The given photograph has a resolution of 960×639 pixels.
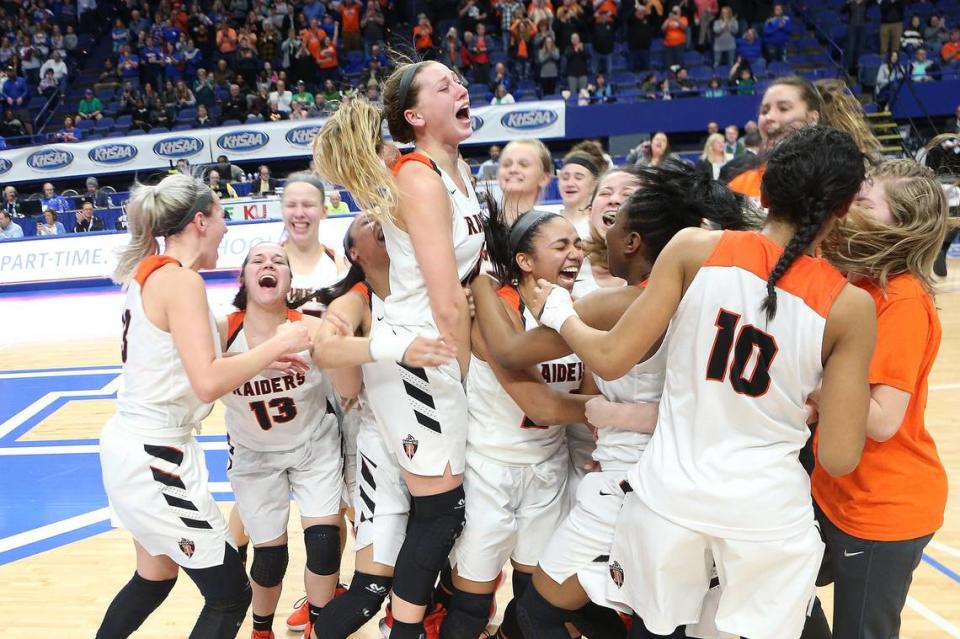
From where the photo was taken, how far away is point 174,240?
3.00 meters

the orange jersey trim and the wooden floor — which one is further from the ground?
the orange jersey trim

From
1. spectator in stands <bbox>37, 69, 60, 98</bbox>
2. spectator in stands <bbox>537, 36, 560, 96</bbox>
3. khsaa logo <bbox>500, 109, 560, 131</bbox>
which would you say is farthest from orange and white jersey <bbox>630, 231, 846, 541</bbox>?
spectator in stands <bbox>37, 69, 60, 98</bbox>

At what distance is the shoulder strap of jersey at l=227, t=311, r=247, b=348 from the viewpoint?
3.42 metres

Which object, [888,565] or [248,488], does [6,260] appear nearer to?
[248,488]

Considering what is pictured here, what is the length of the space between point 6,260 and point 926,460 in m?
14.3

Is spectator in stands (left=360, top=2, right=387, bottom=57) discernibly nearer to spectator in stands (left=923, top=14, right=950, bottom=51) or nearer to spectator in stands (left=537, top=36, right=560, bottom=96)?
spectator in stands (left=537, top=36, right=560, bottom=96)

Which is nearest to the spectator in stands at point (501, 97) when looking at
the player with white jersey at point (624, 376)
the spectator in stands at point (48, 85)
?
the spectator in stands at point (48, 85)

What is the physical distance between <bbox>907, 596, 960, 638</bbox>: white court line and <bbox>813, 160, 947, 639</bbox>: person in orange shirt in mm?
1362

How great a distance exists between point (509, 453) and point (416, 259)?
2.54ft

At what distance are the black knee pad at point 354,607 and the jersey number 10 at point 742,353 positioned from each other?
159cm

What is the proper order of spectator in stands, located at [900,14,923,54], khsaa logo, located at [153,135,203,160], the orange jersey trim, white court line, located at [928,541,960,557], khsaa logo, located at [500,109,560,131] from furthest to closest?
khsaa logo, located at [153,135,203,160]
khsaa logo, located at [500,109,560,131]
spectator in stands, located at [900,14,923,54]
white court line, located at [928,541,960,557]
the orange jersey trim

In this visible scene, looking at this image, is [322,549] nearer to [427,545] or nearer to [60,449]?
[427,545]

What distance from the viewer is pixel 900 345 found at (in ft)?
7.52

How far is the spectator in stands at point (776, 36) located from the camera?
56.6 ft
